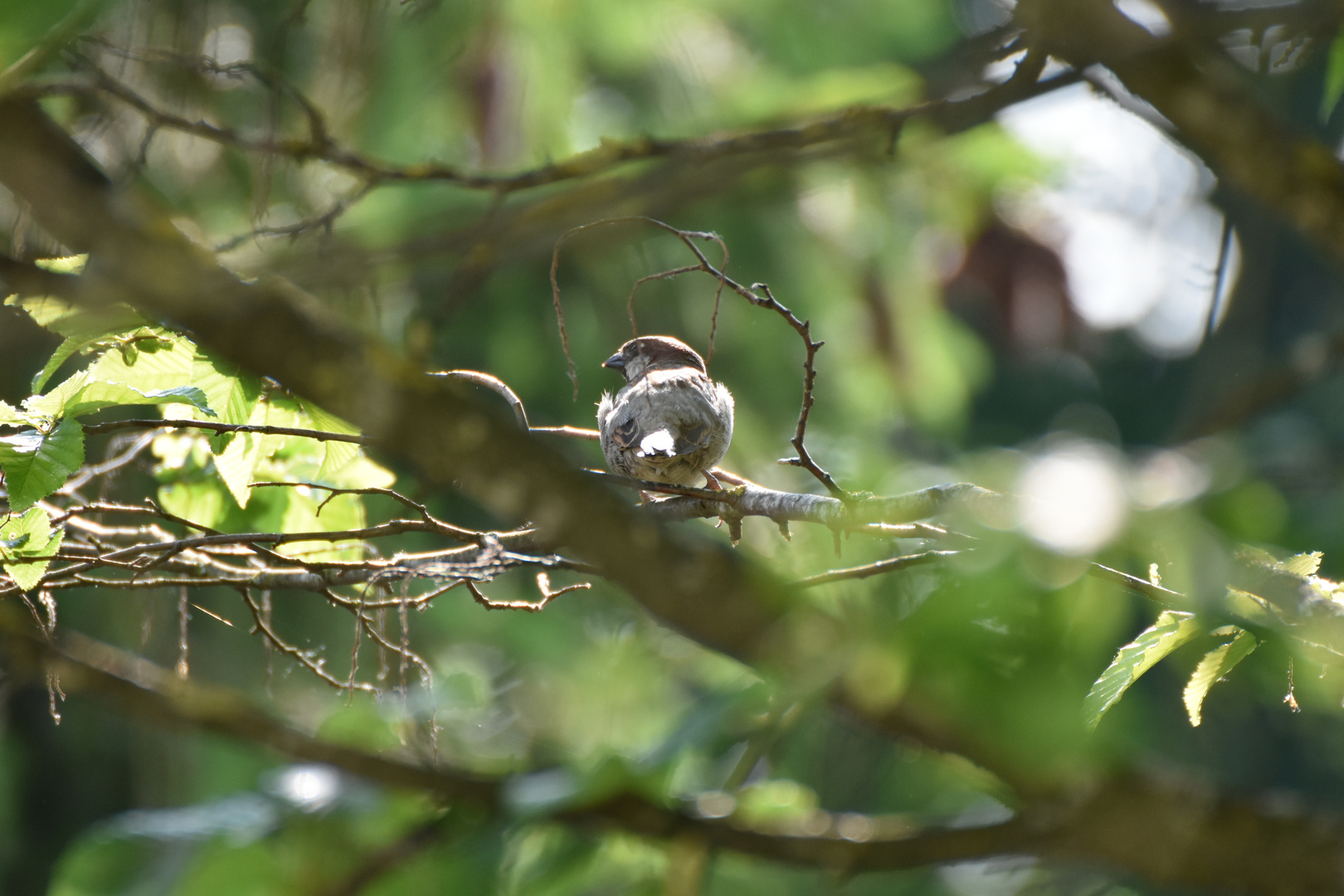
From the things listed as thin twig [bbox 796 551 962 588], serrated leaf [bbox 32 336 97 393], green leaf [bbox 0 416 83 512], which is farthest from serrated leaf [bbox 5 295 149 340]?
thin twig [bbox 796 551 962 588]

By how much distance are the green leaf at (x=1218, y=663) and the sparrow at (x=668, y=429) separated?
1492 mm

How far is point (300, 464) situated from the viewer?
2.39 meters

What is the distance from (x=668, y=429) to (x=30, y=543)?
1.70m

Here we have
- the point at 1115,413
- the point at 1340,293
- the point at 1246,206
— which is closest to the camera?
the point at 1246,206

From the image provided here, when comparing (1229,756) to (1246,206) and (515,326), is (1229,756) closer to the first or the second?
(1246,206)

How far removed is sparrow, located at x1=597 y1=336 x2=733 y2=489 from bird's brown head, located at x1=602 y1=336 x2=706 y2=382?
317mm

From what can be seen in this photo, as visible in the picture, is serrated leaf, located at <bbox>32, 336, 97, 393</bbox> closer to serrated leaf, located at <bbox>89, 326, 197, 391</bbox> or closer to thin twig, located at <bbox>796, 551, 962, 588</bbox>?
serrated leaf, located at <bbox>89, 326, 197, 391</bbox>

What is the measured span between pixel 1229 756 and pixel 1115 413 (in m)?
4.89

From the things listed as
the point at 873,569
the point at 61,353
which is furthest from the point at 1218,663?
the point at 61,353

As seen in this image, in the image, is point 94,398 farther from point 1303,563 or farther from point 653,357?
point 653,357

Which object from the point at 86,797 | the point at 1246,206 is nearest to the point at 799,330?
the point at 86,797

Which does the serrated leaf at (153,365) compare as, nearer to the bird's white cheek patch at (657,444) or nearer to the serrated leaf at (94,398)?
the serrated leaf at (94,398)

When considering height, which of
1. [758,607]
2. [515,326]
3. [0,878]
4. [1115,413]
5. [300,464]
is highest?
[758,607]

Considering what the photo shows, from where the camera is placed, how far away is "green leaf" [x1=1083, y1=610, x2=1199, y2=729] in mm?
1272
